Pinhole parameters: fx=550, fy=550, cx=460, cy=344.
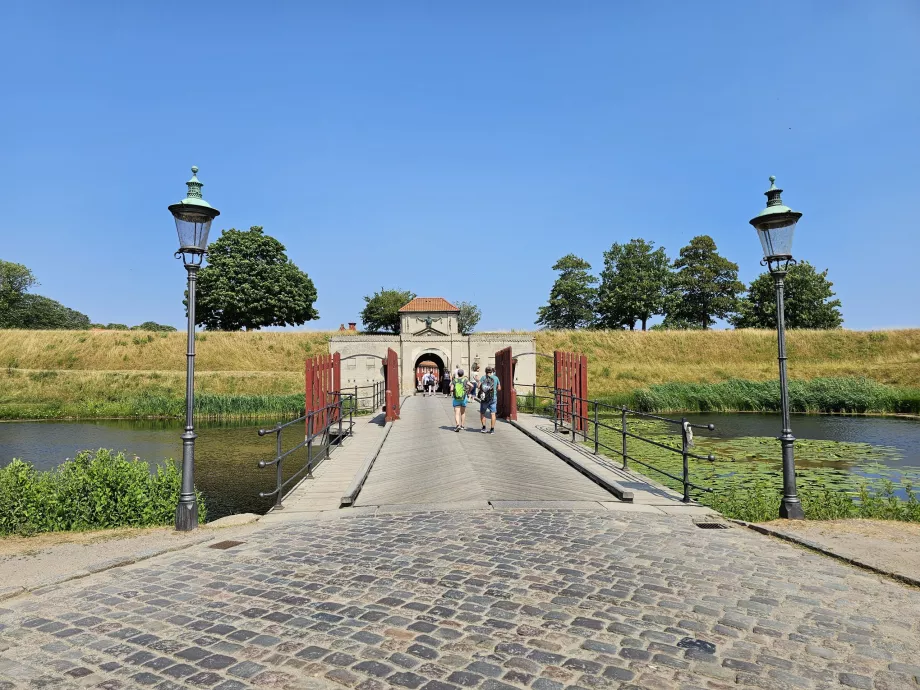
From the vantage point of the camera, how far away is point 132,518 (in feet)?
24.6

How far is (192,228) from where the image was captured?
23.5 feet

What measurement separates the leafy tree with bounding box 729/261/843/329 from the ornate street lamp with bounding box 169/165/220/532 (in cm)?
6105

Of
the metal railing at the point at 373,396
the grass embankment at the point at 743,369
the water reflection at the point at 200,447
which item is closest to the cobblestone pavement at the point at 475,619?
the water reflection at the point at 200,447

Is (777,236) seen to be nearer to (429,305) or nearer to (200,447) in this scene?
(200,447)

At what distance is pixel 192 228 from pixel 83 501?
4.00m

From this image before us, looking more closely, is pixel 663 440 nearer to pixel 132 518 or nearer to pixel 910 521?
pixel 910 521

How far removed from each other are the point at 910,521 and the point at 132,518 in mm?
10391

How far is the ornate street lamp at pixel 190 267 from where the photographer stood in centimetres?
680

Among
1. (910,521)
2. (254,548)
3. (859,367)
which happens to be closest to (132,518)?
(254,548)

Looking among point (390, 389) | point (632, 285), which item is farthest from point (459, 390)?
point (632, 285)

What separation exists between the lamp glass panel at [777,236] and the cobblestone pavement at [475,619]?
13.0ft

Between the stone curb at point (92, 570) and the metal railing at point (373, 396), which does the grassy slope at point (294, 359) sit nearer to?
the metal railing at point (373, 396)

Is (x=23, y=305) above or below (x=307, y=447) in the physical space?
above

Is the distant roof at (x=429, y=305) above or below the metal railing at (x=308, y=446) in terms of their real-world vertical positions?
above
